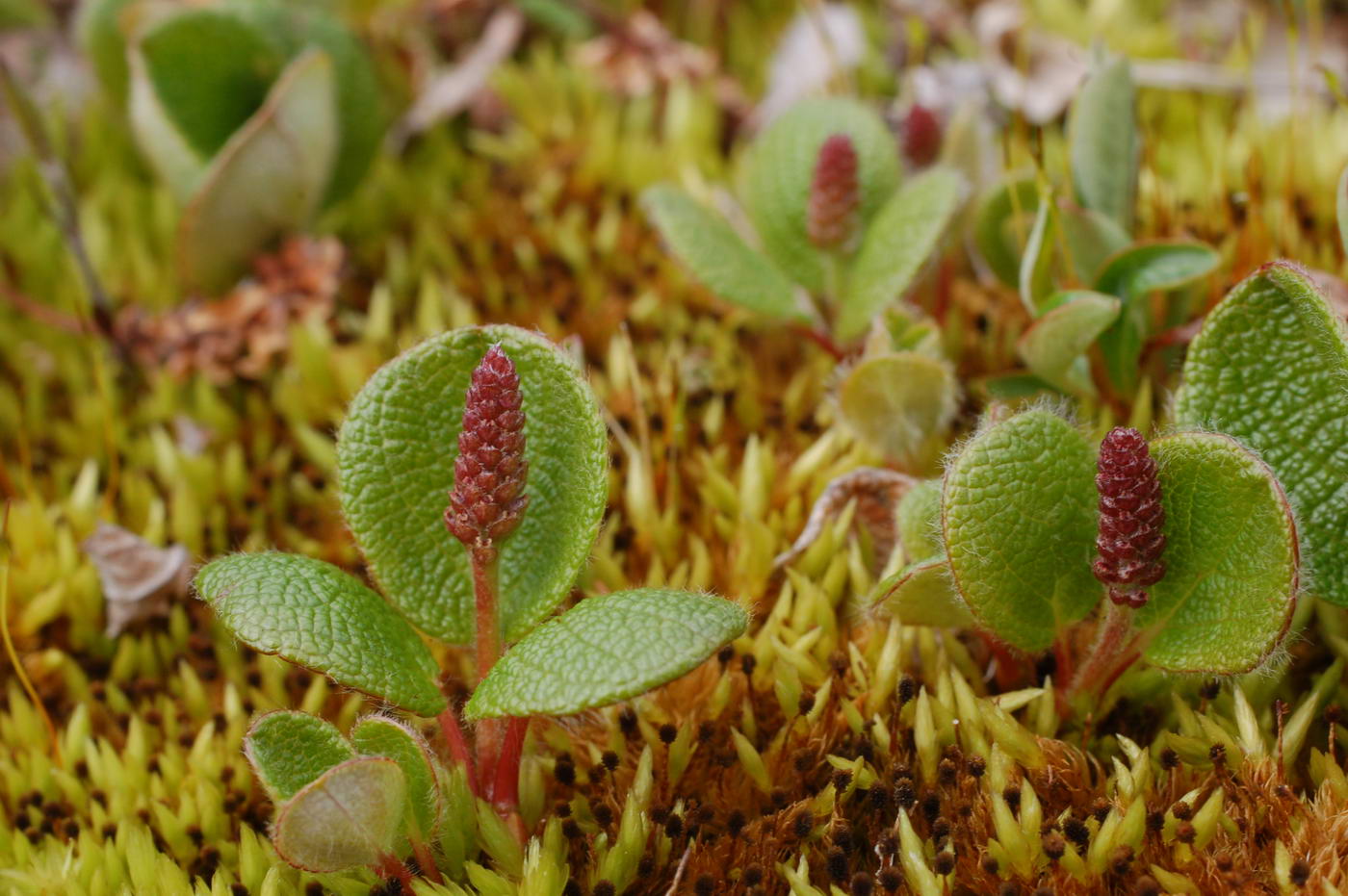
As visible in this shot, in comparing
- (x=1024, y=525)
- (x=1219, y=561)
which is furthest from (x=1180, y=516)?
(x=1024, y=525)

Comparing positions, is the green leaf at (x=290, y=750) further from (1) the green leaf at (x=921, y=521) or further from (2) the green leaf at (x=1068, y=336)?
(2) the green leaf at (x=1068, y=336)

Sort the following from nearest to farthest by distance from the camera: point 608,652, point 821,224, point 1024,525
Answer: point 608,652
point 1024,525
point 821,224

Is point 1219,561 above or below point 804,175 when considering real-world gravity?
below

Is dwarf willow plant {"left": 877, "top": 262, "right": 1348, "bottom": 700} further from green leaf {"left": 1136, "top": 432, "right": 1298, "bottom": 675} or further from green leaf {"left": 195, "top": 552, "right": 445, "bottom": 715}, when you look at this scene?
green leaf {"left": 195, "top": 552, "right": 445, "bottom": 715}

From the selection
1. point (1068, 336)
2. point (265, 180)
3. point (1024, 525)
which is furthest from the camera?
point (265, 180)

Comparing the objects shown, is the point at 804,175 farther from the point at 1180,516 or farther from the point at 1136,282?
the point at 1180,516

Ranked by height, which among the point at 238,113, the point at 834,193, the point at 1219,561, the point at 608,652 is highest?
the point at 238,113
